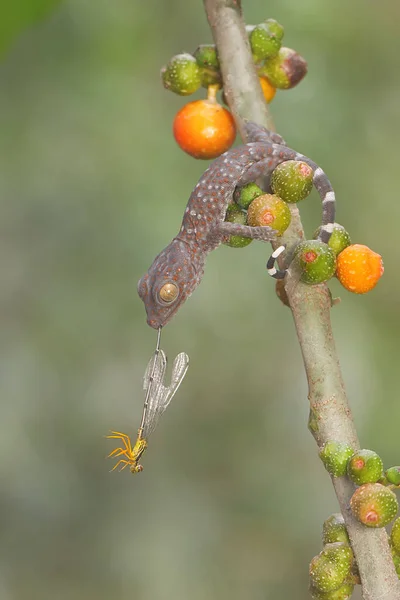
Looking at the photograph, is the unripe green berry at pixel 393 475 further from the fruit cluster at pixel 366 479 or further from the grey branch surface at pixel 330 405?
the grey branch surface at pixel 330 405

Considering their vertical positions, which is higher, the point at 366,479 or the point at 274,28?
the point at 274,28

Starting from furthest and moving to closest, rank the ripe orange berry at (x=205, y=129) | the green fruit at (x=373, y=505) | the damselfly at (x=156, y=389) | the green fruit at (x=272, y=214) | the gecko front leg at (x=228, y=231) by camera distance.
Answer: the ripe orange berry at (x=205, y=129) → the gecko front leg at (x=228, y=231) → the green fruit at (x=272, y=214) → the damselfly at (x=156, y=389) → the green fruit at (x=373, y=505)

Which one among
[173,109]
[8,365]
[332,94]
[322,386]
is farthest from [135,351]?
[322,386]

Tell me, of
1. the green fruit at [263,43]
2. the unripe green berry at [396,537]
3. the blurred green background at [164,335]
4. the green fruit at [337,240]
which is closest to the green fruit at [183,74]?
the green fruit at [263,43]

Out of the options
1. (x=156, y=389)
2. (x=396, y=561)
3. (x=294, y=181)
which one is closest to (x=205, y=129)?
(x=294, y=181)

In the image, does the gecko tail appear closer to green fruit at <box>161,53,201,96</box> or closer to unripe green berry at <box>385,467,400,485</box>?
unripe green berry at <box>385,467,400,485</box>

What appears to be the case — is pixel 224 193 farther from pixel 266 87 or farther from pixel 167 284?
pixel 266 87

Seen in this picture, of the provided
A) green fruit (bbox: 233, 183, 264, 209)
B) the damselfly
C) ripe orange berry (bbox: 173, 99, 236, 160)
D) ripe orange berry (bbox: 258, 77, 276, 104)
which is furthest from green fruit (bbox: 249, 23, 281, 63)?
the damselfly

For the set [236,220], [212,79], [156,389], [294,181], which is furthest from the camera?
[212,79]
